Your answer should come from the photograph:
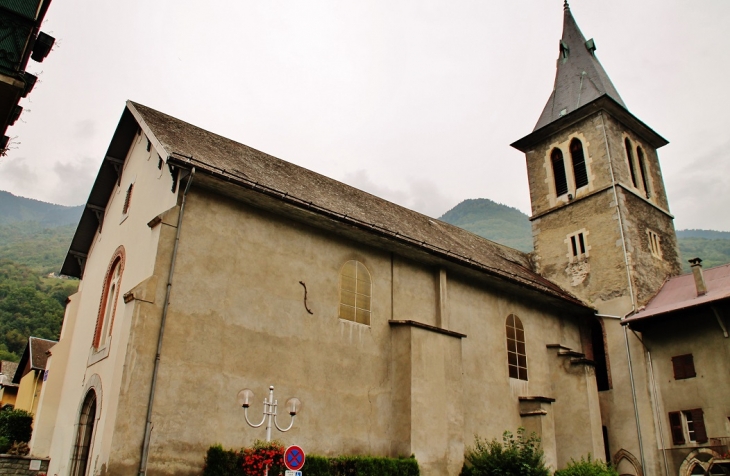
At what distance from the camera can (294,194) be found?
17.2m

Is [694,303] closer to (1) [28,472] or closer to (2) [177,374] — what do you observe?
(2) [177,374]

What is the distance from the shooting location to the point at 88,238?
2156cm

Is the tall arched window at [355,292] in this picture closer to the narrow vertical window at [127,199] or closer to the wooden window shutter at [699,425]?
the narrow vertical window at [127,199]

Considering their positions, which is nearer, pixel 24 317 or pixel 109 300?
pixel 109 300

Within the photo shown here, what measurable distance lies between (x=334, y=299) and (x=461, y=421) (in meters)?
5.41

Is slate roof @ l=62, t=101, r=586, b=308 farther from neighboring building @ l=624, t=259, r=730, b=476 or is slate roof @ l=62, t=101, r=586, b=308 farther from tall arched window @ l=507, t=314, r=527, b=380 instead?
neighboring building @ l=624, t=259, r=730, b=476

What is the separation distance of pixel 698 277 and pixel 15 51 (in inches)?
877

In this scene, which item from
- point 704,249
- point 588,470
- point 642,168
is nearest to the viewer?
point 588,470

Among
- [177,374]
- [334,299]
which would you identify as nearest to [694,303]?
[334,299]

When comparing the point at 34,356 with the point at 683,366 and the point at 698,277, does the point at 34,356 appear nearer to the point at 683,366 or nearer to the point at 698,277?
the point at 683,366

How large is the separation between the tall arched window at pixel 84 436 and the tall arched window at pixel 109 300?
1482 millimetres

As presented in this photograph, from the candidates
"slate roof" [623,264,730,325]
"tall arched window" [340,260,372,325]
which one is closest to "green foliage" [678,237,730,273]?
"slate roof" [623,264,730,325]

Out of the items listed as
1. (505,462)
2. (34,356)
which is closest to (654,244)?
(505,462)

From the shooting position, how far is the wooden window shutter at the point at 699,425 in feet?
64.2
